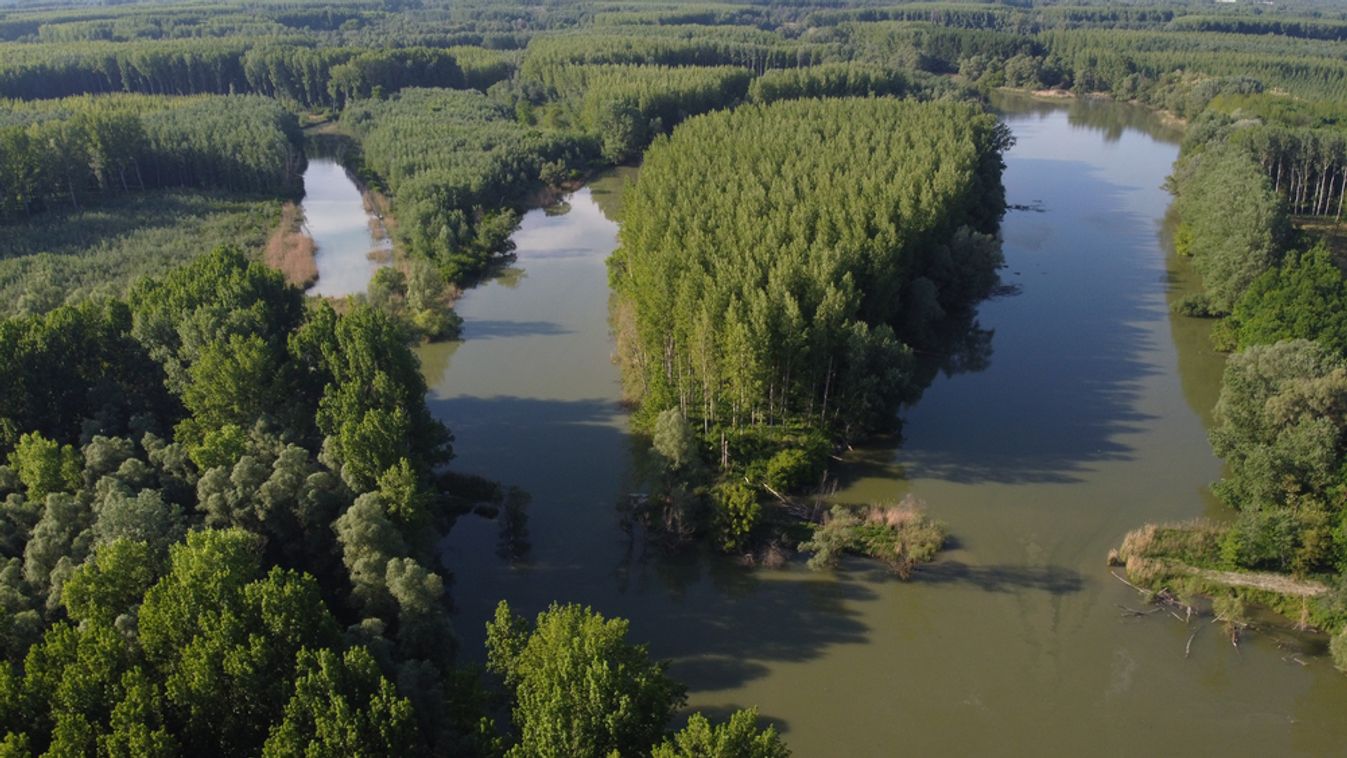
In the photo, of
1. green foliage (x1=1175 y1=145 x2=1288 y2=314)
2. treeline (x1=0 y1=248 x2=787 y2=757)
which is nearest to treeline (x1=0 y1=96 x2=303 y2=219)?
treeline (x1=0 y1=248 x2=787 y2=757)

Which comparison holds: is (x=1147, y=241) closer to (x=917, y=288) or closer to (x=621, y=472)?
(x=917, y=288)

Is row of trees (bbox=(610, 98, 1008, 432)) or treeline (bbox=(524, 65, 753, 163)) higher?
treeline (bbox=(524, 65, 753, 163))

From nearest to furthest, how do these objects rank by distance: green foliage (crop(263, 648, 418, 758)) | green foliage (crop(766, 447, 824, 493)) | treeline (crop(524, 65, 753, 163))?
green foliage (crop(263, 648, 418, 758)), green foliage (crop(766, 447, 824, 493)), treeline (crop(524, 65, 753, 163))

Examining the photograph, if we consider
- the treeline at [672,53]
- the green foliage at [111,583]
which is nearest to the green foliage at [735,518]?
the green foliage at [111,583]

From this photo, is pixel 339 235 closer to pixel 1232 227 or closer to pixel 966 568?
pixel 966 568

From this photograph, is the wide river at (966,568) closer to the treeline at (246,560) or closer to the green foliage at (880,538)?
the green foliage at (880,538)

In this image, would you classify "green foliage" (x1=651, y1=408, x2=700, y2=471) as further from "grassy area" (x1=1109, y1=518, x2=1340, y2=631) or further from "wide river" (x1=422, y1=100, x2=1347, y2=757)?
"grassy area" (x1=1109, y1=518, x2=1340, y2=631)

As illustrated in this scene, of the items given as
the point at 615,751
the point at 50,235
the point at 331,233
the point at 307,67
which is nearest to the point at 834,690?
the point at 615,751
